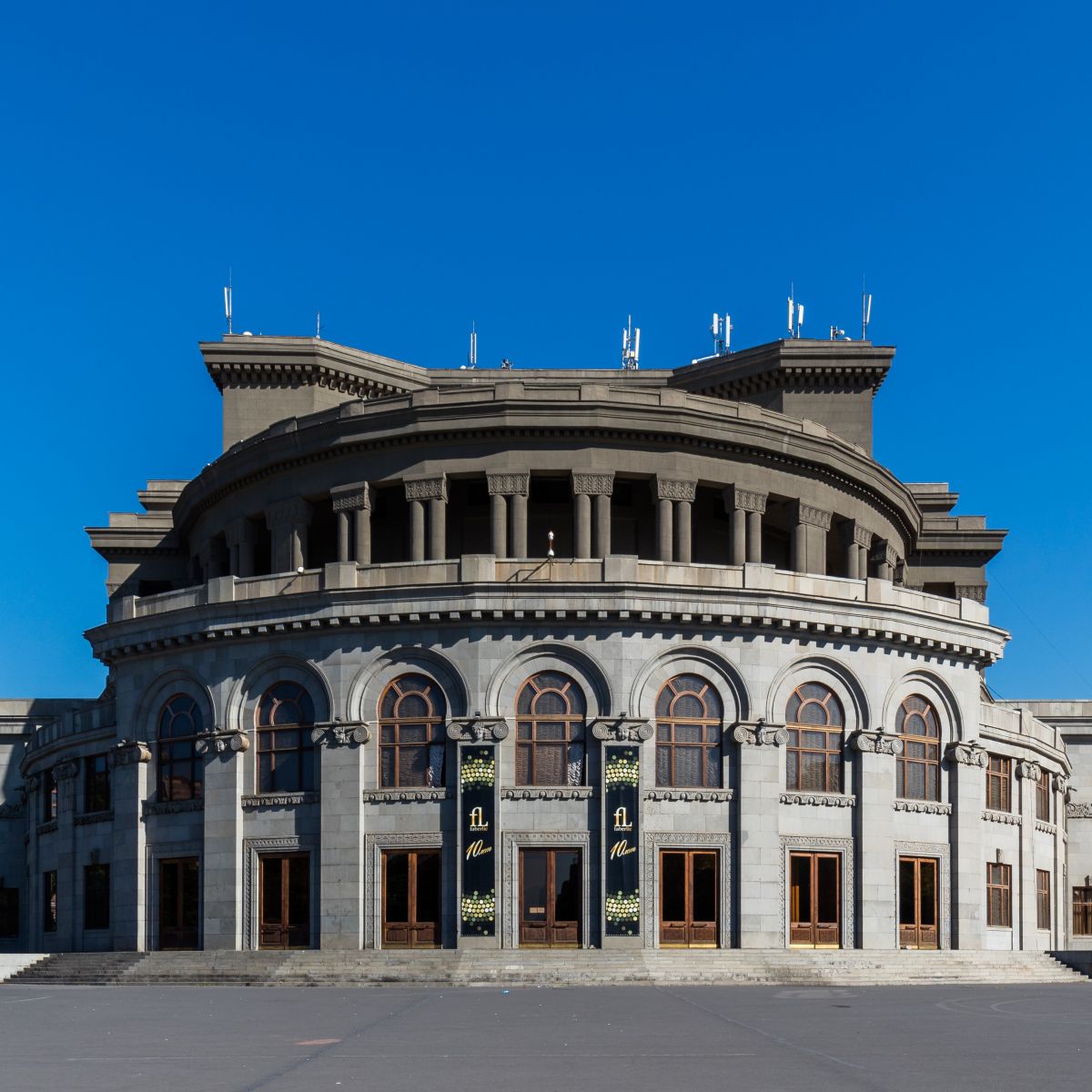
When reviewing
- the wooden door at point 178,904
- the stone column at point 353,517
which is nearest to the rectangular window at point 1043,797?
the stone column at point 353,517

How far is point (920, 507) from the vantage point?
81188 millimetres

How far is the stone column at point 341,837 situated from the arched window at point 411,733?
77 cm

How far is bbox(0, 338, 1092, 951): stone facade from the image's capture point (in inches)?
1943

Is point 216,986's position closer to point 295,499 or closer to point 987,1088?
point 295,499

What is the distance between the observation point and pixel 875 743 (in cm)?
5197

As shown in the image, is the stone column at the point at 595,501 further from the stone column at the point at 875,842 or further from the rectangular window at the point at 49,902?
the rectangular window at the point at 49,902

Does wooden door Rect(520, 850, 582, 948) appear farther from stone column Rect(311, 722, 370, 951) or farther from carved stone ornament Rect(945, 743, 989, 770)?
carved stone ornament Rect(945, 743, 989, 770)

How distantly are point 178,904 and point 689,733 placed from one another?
1698cm

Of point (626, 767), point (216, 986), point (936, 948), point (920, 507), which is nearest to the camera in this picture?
point (216, 986)

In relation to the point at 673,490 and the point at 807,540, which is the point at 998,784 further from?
the point at 673,490

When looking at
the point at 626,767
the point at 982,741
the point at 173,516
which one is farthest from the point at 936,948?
the point at 173,516

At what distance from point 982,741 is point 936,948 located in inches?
330

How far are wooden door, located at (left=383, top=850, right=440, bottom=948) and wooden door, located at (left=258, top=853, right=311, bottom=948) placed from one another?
2577 millimetres

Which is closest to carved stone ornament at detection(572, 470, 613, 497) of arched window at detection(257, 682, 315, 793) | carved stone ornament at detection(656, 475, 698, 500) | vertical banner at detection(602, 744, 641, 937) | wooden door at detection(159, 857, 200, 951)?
carved stone ornament at detection(656, 475, 698, 500)
